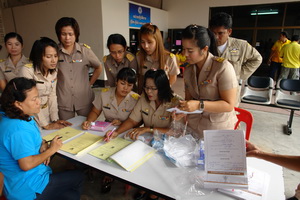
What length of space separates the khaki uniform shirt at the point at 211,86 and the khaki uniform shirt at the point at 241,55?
117 cm

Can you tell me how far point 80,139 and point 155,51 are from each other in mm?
1176

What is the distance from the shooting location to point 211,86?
150 centimetres

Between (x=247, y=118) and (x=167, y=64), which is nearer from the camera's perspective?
(x=247, y=118)

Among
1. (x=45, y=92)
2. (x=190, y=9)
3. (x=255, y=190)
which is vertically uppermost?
(x=190, y=9)

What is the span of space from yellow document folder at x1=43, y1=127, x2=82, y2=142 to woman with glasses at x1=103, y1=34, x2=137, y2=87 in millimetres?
823

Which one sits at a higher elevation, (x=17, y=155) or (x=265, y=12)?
(x=265, y=12)

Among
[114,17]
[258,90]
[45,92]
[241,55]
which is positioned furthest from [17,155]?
[114,17]

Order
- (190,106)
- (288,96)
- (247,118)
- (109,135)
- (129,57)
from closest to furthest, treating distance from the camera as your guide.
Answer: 1. (190,106)
2. (109,135)
3. (247,118)
4. (129,57)
5. (288,96)

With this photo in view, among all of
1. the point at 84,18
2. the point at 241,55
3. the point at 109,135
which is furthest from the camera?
the point at 84,18

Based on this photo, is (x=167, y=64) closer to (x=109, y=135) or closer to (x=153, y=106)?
(x=153, y=106)

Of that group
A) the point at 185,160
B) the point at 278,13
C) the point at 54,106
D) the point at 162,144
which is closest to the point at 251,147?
the point at 185,160

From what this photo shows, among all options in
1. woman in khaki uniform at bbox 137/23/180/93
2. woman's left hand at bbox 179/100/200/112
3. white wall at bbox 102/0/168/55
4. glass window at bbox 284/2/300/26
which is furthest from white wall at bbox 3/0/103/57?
glass window at bbox 284/2/300/26

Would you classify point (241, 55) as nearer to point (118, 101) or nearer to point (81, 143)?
point (118, 101)

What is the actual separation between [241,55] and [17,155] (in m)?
2.62
